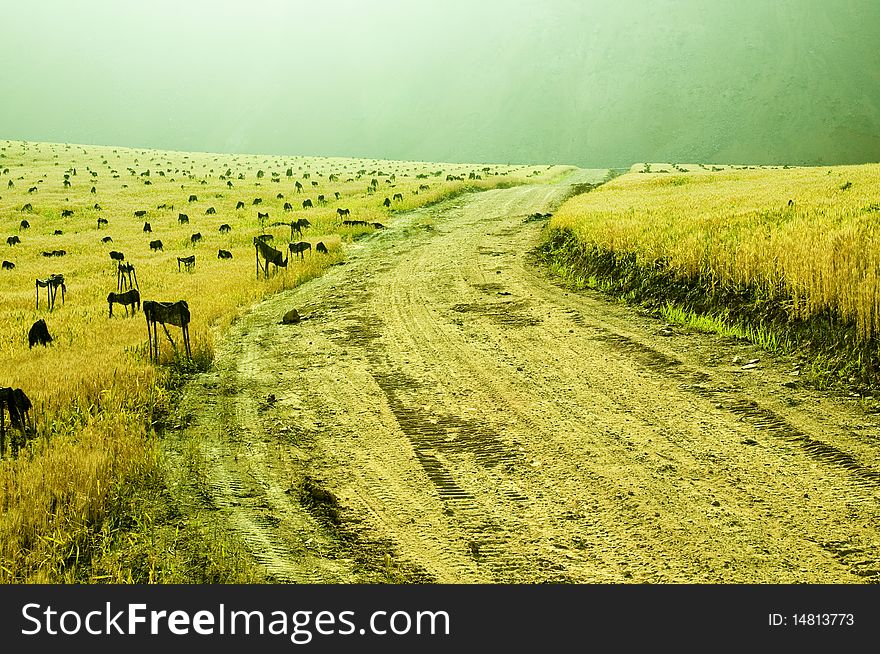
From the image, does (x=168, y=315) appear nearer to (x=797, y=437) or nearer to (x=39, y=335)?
(x=39, y=335)

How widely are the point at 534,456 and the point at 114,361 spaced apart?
23.5 feet

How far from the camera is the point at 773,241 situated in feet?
42.3

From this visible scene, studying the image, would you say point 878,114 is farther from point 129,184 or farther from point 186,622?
point 186,622

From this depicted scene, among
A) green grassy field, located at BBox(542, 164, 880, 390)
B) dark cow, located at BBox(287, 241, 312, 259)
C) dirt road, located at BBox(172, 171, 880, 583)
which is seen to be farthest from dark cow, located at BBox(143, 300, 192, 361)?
dark cow, located at BBox(287, 241, 312, 259)

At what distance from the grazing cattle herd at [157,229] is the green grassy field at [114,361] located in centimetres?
17

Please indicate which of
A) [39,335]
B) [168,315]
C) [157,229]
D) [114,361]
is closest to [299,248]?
[39,335]

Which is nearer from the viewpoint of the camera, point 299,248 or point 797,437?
point 797,437

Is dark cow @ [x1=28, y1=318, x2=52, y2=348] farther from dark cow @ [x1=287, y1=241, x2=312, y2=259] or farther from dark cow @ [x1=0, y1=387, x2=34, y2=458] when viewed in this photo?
dark cow @ [x1=287, y1=241, x2=312, y2=259]

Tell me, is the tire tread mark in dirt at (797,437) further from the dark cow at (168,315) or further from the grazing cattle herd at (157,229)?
the grazing cattle herd at (157,229)

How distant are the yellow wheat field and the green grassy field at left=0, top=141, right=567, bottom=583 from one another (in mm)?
8573

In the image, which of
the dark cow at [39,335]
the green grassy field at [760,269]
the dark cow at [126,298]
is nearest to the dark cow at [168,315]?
the dark cow at [39,335]

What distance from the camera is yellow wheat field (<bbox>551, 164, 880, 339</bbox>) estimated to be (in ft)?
33.5

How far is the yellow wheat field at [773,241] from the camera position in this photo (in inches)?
402

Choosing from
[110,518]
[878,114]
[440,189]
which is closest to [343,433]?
[110,518]
